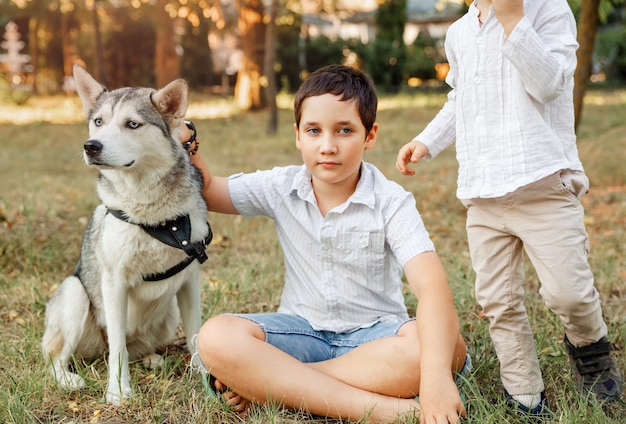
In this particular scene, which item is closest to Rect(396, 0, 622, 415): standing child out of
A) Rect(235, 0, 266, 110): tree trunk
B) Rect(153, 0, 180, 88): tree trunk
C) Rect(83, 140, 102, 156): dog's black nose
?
Rect(83, 140, 102, 156): dog's black nose

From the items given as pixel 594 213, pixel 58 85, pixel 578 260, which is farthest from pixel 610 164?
pixel 58 85

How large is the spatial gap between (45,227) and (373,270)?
126 inches

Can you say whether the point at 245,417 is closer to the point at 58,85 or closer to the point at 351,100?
the point at 351,100

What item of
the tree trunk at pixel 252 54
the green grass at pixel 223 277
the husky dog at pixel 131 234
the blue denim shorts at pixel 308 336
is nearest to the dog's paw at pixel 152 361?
the green grass at pixel 223 277

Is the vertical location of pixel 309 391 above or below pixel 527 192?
below

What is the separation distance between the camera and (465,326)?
3373mm

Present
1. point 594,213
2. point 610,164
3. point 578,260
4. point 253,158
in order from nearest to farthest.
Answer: point 578,260
point 594,213
point 610,164
point 253,158

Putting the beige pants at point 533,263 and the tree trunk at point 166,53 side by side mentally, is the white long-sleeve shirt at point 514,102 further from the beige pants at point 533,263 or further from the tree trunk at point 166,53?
the tree trunk at point 166,53

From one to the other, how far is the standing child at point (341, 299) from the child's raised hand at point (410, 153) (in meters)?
0.17

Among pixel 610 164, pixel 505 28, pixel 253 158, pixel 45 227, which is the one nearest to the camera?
pixel 505 28

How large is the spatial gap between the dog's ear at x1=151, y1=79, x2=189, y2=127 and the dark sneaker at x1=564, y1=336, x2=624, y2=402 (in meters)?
1.92

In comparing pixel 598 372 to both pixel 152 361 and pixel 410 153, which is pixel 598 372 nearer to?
pixel 410 153

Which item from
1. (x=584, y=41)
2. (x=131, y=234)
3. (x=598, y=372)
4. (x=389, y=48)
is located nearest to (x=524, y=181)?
(x=598, y=372)

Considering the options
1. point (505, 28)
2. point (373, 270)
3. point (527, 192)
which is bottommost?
point (373, 270)
